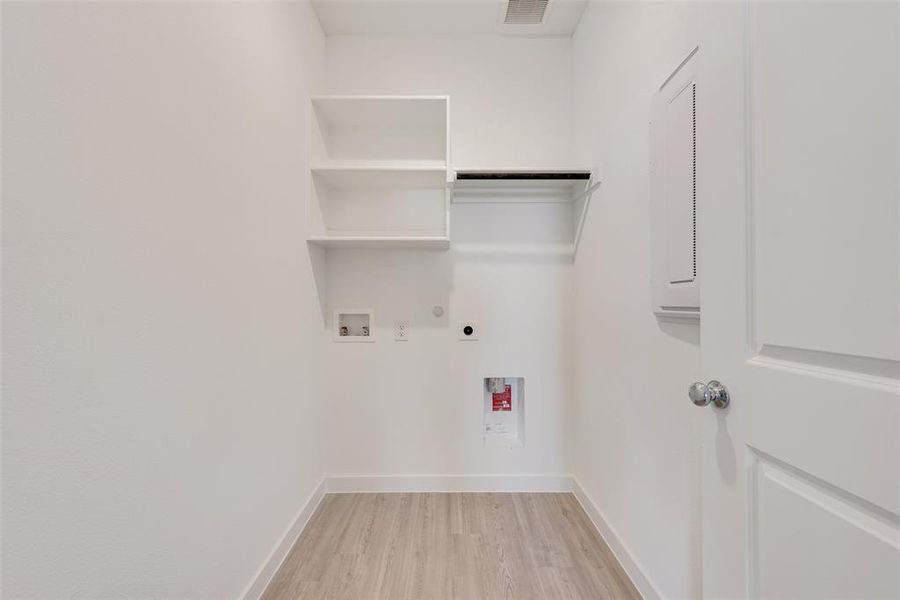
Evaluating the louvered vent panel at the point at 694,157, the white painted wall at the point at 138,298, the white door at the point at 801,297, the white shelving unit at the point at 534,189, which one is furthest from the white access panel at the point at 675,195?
the white painted wall at the point at 138,298

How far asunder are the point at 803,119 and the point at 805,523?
648mm

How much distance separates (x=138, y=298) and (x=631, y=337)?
1620 mm

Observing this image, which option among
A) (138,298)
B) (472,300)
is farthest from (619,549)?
(138,298)

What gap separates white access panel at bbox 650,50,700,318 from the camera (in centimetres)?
116

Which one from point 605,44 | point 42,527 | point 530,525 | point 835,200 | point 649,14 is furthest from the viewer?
point 530,525

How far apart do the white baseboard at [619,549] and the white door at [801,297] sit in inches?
30.6

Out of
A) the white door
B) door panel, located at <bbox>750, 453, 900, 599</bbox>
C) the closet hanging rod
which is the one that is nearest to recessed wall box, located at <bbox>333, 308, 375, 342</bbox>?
the closet hanging rod

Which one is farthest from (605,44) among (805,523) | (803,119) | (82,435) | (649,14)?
(82,435)

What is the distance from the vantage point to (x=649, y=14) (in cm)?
145

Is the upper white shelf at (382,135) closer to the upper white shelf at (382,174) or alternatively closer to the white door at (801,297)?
the upper white shelf at (382,174)

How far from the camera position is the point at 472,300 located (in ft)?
7.93

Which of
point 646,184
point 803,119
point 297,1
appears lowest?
point 803,119

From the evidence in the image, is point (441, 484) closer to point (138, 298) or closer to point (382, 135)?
point (138, 298)

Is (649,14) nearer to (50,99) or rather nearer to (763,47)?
(763,47)
